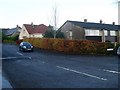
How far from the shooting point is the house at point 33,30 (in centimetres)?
7761

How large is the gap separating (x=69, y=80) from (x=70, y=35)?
4725 centimetres

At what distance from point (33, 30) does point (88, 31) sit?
31042mm

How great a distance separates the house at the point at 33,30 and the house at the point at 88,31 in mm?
16334

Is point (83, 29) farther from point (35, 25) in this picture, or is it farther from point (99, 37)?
point (35, 25)

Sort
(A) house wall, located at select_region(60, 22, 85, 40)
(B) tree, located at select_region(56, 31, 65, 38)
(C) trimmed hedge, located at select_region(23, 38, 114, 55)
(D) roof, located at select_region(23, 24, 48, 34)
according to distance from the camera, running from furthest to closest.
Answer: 1. (D) roof, located at select_region(23, 24, 48, 34)
2. (B) tree, located at select_region(56, 31, 65, 38)
3. (A) house wall, located at select_region(60, 22, 85, 40)
4. (C) trimmed hedge, located at select_region(23, 38, 114, 55)

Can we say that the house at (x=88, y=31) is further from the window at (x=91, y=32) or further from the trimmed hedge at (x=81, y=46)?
the trimmed hedge at (x=81, y=46)

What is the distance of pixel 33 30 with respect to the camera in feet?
274

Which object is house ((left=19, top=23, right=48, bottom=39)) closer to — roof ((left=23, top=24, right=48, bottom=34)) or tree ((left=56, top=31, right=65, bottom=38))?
roof ((left=23, top=24, right=48, bottom=34))

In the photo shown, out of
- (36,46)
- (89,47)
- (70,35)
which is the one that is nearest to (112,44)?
(89,47)

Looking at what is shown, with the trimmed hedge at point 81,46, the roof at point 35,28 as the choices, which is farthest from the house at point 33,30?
the trimmed hedge at point 81,46

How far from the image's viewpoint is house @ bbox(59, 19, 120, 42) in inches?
2225

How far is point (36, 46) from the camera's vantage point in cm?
4494

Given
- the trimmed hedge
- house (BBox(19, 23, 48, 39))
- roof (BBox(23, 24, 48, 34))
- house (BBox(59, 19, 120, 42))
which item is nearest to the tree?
house (BBox(59, 19, 120, 42))

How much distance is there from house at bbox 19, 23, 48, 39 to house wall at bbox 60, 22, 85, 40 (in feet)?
53.6
